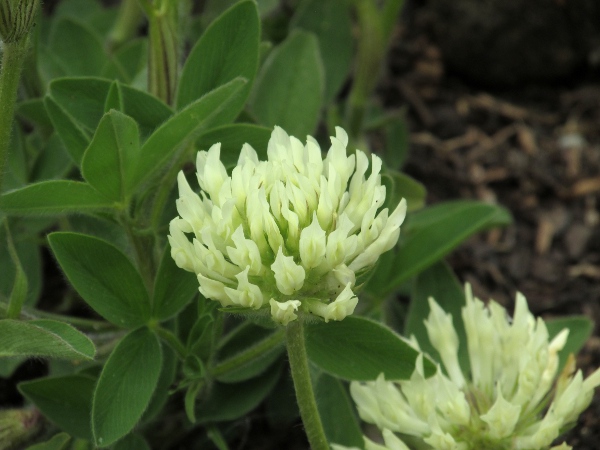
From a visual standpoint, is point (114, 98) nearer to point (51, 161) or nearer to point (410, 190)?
point (51, 161)

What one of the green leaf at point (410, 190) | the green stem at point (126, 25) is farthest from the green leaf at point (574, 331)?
the green stem at point (126, 25)

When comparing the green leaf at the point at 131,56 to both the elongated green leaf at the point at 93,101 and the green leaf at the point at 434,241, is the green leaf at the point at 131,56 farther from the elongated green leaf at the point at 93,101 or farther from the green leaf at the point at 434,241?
the green leaf at the point at 434,241

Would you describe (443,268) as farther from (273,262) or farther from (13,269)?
(13,269)

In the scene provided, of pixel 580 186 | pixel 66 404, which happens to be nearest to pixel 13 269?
pixel 66 404

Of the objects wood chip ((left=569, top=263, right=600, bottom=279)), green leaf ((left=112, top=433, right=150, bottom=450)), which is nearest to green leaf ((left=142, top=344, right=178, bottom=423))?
green leaf ((left=112, top=433, right=150, bottom=450))

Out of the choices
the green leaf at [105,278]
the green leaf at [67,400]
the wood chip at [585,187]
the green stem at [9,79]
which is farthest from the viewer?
the wood chip at [585,187]

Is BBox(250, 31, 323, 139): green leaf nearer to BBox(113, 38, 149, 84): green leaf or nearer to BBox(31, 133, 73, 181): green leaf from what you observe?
BBox(113, 38, 149, 84): green leaf
